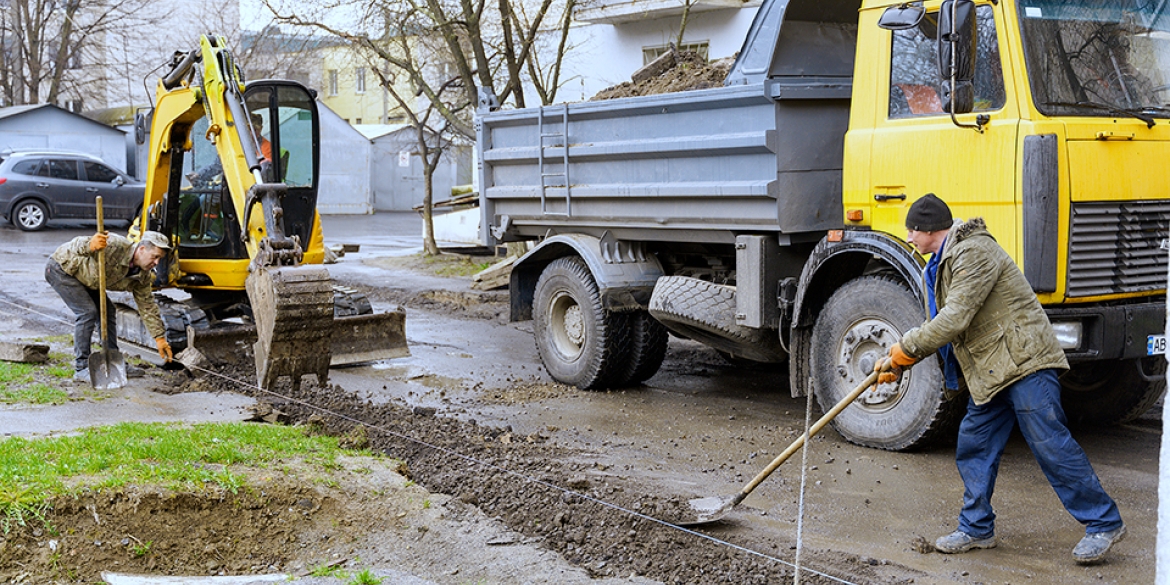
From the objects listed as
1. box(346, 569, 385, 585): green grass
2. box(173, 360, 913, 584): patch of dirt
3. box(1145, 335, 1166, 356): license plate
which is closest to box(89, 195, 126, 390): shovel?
box(173, 360, 913, 584): patch of dirt

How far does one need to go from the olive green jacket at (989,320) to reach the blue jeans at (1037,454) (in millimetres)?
94

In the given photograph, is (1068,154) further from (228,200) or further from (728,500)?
(228,200)

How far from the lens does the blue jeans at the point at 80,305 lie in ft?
28.5

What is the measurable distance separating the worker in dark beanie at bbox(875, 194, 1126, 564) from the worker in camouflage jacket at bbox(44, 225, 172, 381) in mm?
5805

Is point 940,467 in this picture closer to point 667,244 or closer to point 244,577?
point 667,244

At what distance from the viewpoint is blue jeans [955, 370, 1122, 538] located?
496 centimetres

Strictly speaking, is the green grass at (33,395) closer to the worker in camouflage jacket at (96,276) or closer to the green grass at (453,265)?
the worker in camouflage jacket at (96,276)

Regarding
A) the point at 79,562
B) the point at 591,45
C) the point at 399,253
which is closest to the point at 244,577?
the point at 79,562

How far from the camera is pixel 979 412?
524 centimetres

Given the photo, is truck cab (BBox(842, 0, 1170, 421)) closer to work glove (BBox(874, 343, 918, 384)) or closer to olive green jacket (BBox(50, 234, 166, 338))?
work glove (BBox(874, 343, 918, 384))

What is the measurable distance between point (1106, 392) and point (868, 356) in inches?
68.3

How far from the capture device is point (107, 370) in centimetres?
871

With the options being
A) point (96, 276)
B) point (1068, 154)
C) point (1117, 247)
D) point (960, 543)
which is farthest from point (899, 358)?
point (96, 276)

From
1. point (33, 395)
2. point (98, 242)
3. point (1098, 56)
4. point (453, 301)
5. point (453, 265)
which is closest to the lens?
point (1098, 56)
